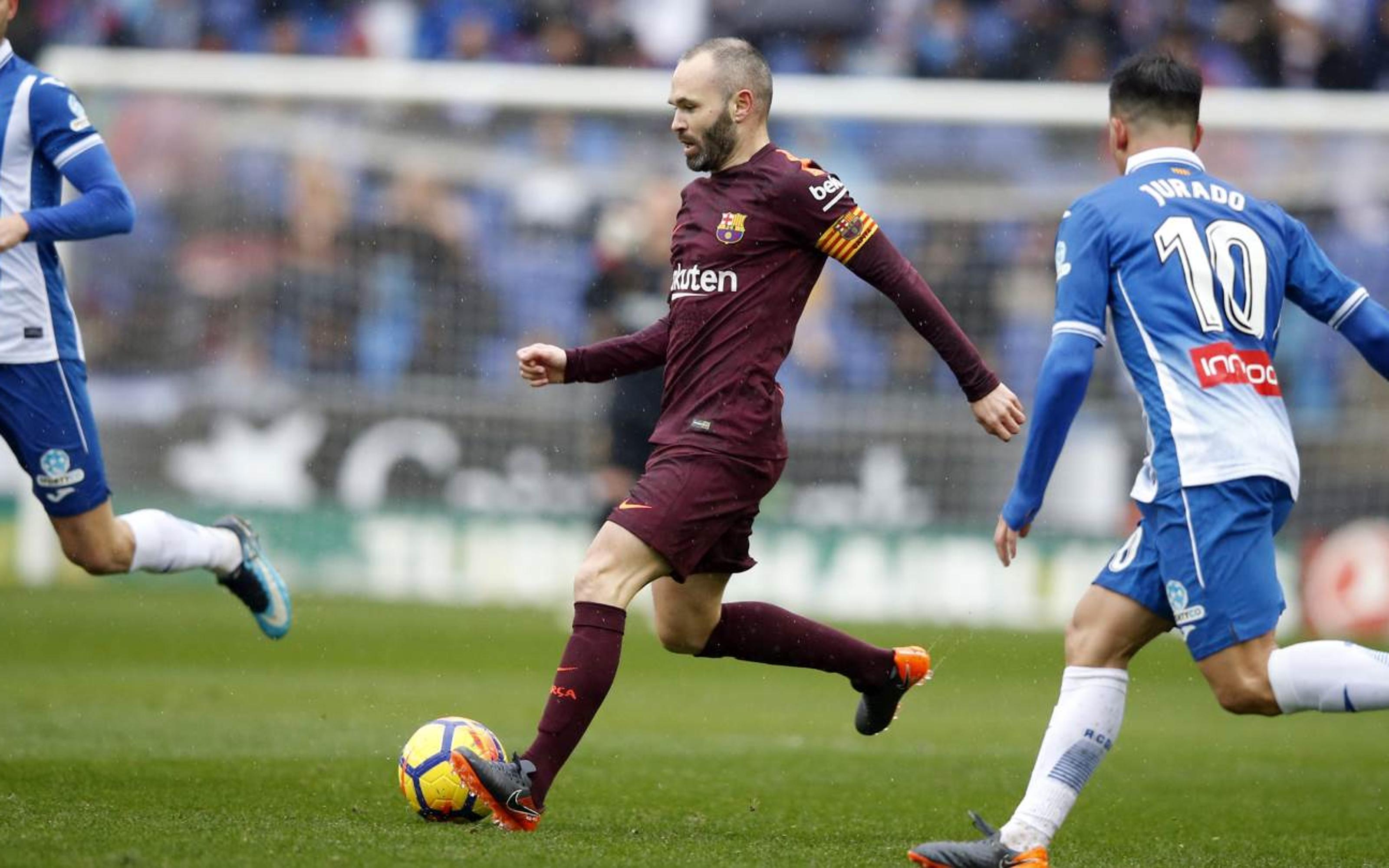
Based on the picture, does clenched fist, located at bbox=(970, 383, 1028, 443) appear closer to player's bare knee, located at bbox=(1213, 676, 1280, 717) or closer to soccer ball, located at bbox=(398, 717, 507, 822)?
player's bare knee, located at bbox=(1213, 676, 1280, 717)

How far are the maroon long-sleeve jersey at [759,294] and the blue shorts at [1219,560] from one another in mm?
1048

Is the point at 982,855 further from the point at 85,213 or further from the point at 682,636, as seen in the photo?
the point at 85,213

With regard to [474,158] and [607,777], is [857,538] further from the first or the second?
[607,777]

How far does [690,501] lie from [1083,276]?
1384 mm

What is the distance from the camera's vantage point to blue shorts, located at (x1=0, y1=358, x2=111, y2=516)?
6.46 m

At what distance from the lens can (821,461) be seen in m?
14.5

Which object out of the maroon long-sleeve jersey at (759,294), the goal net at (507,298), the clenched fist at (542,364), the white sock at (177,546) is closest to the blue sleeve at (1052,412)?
the maroon long-sleeve jersey at (759,294)

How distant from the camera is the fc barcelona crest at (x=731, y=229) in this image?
5688 mm

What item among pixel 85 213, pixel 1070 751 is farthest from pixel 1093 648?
pixel 85 213

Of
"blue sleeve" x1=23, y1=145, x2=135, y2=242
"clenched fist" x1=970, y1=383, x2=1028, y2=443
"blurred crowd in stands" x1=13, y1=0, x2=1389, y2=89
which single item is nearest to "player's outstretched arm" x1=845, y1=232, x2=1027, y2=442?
"clenched fist" x1=970, y1=383, x2=1028, y2=443

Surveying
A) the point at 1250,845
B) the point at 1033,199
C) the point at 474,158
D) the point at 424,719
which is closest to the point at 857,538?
the point at 1033,199

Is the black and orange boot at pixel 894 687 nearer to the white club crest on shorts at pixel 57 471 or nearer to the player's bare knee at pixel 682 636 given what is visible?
the player's bare knee at pixel 682 636

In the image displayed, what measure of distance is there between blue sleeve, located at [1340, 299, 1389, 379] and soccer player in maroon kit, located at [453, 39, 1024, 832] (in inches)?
39.7

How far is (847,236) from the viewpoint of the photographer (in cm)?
570
